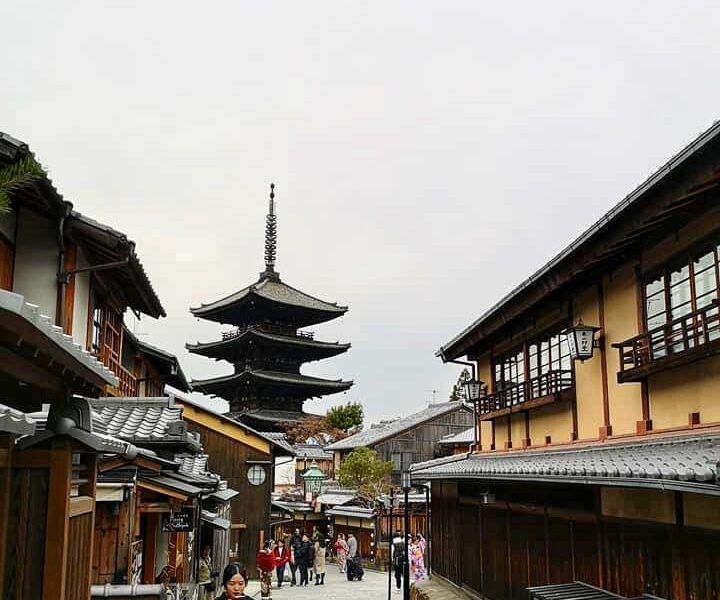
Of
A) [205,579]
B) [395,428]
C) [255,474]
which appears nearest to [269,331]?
[395,428]

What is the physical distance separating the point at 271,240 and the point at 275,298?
28.9ft

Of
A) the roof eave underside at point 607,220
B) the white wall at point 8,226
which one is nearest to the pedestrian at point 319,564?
the roof eave underside at point 607,220

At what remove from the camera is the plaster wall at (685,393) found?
8805mm

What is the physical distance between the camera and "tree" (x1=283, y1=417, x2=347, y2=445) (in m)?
54.5

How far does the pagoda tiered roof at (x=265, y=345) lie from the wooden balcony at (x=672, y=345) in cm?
4186

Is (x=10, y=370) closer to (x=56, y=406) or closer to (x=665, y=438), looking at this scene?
(x=56, y=406)

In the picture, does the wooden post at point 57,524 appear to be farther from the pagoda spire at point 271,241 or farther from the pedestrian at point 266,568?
the pagoda spire at point 271,241

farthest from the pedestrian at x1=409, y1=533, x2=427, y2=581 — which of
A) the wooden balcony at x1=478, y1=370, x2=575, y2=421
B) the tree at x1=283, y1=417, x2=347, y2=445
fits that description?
the tree at x1=283, y1=417, x2=347, y2=445

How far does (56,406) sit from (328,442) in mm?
53555

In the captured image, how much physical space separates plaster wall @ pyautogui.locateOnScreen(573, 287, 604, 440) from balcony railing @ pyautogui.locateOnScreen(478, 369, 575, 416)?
0.36 m

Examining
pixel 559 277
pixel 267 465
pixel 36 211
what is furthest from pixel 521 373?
pixel 267 465

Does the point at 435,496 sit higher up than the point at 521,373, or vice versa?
the point at 521,373

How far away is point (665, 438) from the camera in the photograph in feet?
31.4

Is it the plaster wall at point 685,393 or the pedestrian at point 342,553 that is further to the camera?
the pedestrian at point 342,553
